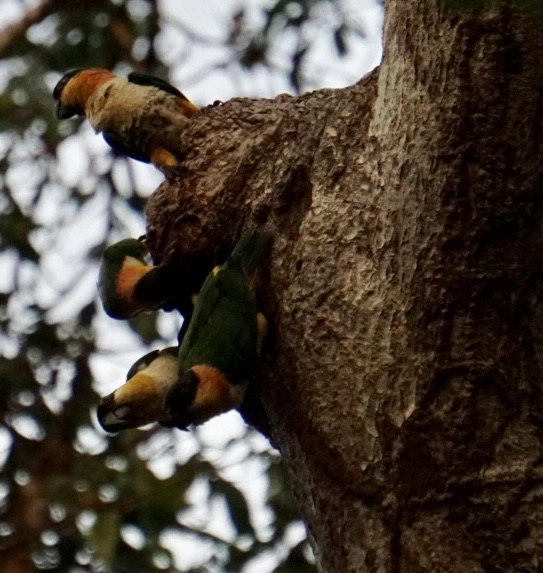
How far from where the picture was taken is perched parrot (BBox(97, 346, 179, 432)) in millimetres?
3168

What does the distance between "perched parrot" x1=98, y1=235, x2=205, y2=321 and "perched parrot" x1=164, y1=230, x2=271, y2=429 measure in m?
0.08

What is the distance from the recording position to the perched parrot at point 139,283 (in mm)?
3160

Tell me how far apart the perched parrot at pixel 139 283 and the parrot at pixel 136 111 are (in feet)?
0.94

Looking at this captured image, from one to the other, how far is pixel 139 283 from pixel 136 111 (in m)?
0.52

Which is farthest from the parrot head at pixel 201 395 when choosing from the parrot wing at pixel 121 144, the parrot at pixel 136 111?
the parrot wing at pixel 121 144

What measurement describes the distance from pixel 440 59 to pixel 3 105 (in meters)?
3.72

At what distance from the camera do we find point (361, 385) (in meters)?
2.57

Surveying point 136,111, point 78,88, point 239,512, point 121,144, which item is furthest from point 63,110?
point 239,512

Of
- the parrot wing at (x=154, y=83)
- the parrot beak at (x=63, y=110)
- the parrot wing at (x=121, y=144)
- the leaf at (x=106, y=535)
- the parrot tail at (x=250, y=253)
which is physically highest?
the parrot beak at (x=63, y=110)

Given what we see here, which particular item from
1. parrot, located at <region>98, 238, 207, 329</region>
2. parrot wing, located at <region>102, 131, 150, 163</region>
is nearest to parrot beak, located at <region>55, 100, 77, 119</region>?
parrot wing, located at <region>102, 131, 150, 163</region>

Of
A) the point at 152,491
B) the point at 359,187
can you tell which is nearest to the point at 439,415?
the point at 359,187

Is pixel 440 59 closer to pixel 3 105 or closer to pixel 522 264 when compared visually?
pixel 522 264

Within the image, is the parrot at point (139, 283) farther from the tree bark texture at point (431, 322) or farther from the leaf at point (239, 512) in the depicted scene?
the leaf at point (239, 512)

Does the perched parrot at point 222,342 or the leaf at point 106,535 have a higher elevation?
the perched parrot at point 222,342
